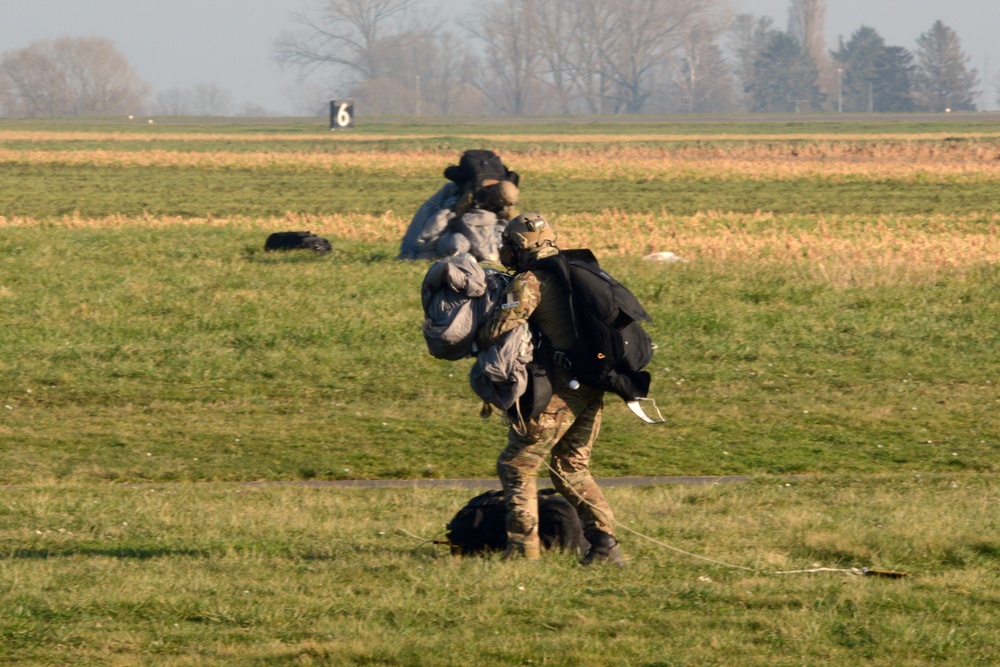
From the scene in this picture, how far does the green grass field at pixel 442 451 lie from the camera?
20.9ft

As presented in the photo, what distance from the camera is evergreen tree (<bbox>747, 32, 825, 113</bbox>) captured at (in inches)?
6481

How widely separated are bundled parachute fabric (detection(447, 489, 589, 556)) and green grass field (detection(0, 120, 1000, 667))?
0.57ft

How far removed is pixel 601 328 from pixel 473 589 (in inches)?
58.0

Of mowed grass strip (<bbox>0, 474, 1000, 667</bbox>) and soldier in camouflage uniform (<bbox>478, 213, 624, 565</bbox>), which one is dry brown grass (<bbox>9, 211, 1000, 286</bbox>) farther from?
soldier in camouflage uniform (<bbox>478, 213, 624, 565</bbox>)

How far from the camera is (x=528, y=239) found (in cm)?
743

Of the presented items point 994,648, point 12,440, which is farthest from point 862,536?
point 12,440

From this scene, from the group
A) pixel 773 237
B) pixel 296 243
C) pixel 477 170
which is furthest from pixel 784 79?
pixel 477 170

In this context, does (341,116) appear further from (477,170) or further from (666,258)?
(477,170)

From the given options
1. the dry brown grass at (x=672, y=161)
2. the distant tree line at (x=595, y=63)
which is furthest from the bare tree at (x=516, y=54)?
the dry brown grass at (x=672, y=161)

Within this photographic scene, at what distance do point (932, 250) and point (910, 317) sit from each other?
5.07 metres

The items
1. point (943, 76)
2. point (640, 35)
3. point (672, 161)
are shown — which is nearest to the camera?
point (672, 161)

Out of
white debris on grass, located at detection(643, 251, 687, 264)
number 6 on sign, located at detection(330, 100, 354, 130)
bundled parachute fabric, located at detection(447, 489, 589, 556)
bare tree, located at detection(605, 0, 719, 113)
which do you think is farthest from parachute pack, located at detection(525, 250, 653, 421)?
bare tree, located at detection(605, 0, 719, 113)

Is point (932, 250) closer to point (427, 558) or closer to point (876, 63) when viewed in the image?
point (427, 558)

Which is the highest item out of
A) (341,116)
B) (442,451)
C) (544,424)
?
(341,116)
